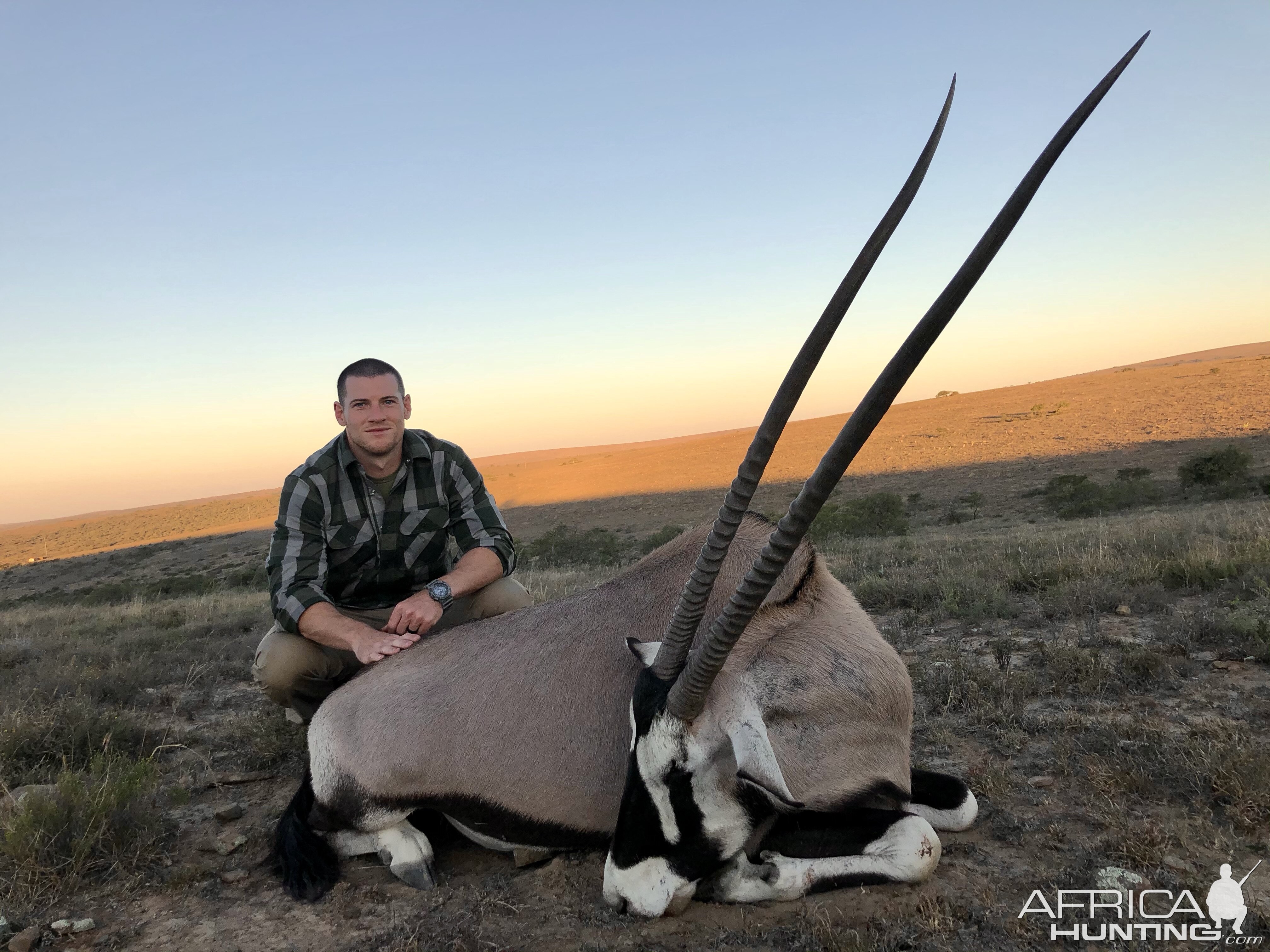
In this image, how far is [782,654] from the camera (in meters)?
2.85

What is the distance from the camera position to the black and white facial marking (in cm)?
241

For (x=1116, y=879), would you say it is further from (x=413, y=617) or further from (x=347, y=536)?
(x=347, y=536)

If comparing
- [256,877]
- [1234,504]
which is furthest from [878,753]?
[1234,504]

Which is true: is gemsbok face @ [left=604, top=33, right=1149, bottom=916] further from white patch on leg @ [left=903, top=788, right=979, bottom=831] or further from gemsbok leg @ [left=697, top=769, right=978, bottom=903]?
white patch on leg @ [left=903, top=788, right=979, bottom=831]

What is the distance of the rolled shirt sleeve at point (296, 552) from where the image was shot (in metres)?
3.96

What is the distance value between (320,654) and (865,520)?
49.9 ft

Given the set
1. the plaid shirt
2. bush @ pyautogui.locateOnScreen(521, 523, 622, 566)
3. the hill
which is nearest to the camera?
the plaid shirt

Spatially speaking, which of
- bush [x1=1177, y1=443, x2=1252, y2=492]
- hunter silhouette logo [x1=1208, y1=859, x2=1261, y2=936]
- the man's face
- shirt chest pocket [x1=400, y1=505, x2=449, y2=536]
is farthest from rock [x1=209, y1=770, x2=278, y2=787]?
bush [x1=1177, y1=443, x2=1252, y2=492]

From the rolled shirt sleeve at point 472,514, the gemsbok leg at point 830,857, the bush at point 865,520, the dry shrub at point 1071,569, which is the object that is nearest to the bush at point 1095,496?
the bush at point 865,520

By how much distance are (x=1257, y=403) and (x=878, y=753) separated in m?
40.7

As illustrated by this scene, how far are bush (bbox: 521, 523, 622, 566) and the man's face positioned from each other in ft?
37.3

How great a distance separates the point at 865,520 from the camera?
17703 millimetres

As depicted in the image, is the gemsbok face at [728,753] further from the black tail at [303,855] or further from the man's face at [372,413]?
the man's face at [372,413]

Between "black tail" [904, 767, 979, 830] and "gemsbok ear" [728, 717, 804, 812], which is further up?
"gemsbok ear" [728, 717, 804, 812]
